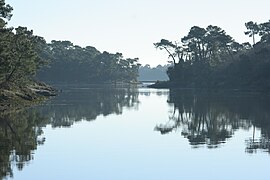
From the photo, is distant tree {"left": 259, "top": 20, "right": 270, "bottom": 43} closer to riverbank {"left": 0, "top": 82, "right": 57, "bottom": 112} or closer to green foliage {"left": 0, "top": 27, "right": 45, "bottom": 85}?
riverbank {"left": 0, "top": 82, "right": 57, "bottom": 112}

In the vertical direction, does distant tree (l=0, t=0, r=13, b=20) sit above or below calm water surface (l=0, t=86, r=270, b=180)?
above

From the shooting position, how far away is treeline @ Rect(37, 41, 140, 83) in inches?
6973

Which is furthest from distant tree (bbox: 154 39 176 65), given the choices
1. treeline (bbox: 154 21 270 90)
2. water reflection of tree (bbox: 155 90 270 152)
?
water reflection of tree (bbox: 155 90 270 152)

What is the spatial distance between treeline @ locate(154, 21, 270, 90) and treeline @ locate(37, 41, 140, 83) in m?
43.4

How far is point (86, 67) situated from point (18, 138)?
153768 millimetres

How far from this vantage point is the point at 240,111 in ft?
167

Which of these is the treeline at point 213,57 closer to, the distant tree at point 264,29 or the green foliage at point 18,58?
the distant tree at point 264,29

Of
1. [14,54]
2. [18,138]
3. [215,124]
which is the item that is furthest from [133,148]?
[14,54]

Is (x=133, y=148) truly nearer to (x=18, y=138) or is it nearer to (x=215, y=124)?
(x=18, y=138)

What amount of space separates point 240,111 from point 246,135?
19.9 metres

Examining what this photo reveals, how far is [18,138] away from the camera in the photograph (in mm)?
28609

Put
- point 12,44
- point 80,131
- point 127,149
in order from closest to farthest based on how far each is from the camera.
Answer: point 127,149 < point 80,131 < point 12,44

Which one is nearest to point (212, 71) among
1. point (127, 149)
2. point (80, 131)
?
point (80, 131)

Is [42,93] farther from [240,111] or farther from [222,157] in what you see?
[222,157]
